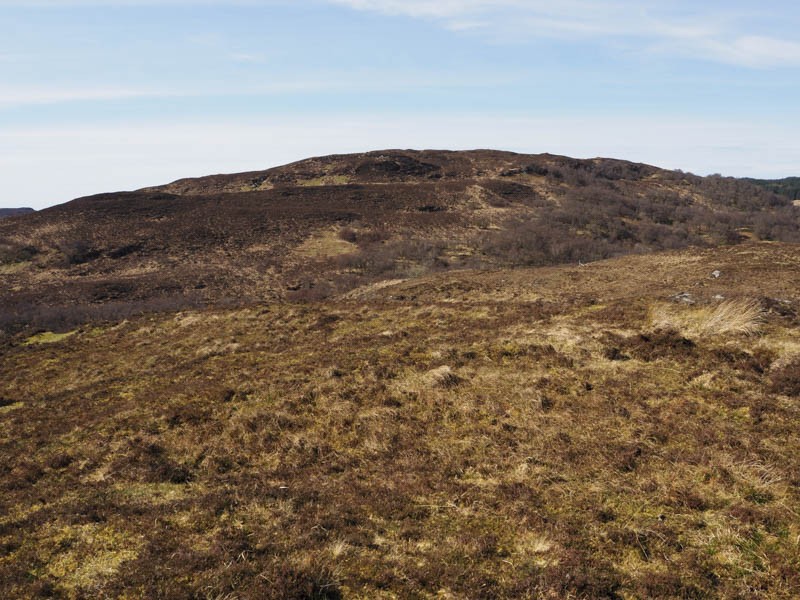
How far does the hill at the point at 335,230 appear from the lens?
48.7m

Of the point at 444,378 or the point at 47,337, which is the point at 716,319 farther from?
the point at 47,337

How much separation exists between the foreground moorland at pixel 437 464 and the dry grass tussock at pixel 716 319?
10 cm

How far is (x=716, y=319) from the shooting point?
14055mm

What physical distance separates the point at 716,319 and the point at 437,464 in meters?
10.6

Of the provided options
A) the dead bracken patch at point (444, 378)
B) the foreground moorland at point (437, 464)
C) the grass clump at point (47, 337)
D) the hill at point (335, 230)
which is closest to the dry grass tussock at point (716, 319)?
the foreground moorland at point (437, 464)

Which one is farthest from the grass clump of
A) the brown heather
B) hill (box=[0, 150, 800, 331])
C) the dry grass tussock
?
the dry grass tussock

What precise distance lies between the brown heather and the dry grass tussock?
10 cm

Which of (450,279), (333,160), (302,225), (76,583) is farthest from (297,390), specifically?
(333,160)

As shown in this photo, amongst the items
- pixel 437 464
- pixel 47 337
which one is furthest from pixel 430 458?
pixel 47 337

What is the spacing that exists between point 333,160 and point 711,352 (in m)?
107

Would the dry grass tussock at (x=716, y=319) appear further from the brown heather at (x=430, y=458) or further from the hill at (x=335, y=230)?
the hill at (x=335, y=230)

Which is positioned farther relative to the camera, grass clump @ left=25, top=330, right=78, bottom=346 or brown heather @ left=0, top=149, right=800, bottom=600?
grass clump @ left=25, top=330, right=78, bottom=346

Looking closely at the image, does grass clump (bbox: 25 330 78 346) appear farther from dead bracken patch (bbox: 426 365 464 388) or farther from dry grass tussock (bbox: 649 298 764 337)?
dry grass tussock (bbox: 649 298 764 337)

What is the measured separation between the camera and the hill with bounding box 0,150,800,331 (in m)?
48.7
